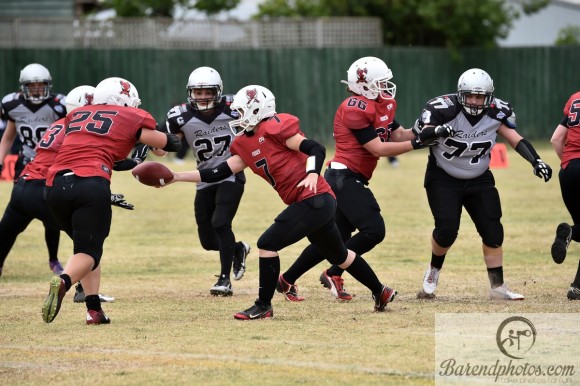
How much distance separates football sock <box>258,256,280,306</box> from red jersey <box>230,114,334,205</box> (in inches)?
18.2

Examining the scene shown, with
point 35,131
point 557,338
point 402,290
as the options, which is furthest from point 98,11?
point 557,338

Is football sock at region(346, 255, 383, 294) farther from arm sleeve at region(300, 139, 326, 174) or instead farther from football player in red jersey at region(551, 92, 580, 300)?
football player in red jersey at region(551, 92, 580, 300)

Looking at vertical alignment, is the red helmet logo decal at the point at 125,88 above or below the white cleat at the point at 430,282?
above

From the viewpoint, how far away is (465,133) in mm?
8578

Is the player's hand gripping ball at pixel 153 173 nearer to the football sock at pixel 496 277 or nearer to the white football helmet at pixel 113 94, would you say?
the white football helmet at pixel 113 94

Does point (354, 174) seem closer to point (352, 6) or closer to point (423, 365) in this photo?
point (423, 365)

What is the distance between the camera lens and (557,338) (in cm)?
677

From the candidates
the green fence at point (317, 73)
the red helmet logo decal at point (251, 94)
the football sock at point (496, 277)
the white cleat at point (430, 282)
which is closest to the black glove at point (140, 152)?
the red helmet logo decal at point (251, 94)

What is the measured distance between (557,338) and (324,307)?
2.14 meters

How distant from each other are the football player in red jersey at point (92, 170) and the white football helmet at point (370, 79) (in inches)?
65.5

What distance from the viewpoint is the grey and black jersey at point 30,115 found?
1078cm

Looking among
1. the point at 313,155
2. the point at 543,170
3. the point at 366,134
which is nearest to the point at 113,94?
the point at 313,155

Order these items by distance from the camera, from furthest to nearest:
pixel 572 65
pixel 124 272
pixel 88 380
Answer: pixel 572 65, pixel 124 272, pixel 88 380

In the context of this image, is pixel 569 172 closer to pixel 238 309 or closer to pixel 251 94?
pixel 251 94
